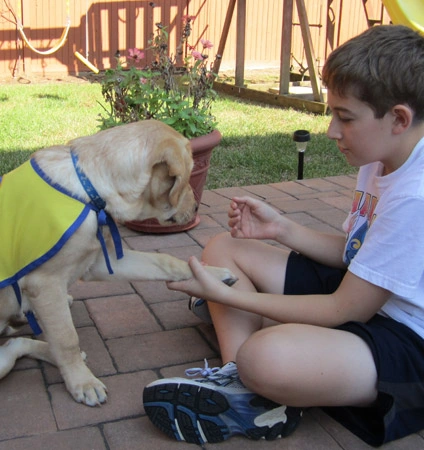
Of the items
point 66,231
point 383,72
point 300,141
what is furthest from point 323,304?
point 300,141

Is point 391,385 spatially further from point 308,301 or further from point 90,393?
point 90,393

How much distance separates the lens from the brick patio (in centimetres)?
224

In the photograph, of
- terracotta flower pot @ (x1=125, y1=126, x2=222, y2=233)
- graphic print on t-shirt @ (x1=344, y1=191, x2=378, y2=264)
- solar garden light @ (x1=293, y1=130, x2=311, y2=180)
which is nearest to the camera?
graphic print on t-shirt @ (x1=344, y1=191, x2=378, y2=264)

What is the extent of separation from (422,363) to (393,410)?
0.19 metres

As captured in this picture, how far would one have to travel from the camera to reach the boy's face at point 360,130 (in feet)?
7.32

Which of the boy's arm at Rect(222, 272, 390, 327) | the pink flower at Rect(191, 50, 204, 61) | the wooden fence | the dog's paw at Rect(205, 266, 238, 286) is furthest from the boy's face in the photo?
the wooden fence

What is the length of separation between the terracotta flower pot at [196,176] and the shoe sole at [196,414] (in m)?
2.00

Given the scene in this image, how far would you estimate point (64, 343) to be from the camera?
8.01ft

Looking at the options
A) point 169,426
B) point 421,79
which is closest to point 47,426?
point 169,426

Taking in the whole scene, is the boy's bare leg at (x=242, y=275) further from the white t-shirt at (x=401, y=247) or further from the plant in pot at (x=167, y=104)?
the plant in pot at (x=167, y=104)

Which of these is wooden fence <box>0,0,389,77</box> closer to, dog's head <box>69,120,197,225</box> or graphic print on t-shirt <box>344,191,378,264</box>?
graphic print on t-shirt <box>344,191,378,264</box>

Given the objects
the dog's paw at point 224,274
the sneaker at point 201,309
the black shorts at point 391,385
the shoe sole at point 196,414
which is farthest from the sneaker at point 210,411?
the sneaker at point 201,309

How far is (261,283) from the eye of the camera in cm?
277

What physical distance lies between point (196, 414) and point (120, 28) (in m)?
11.0
